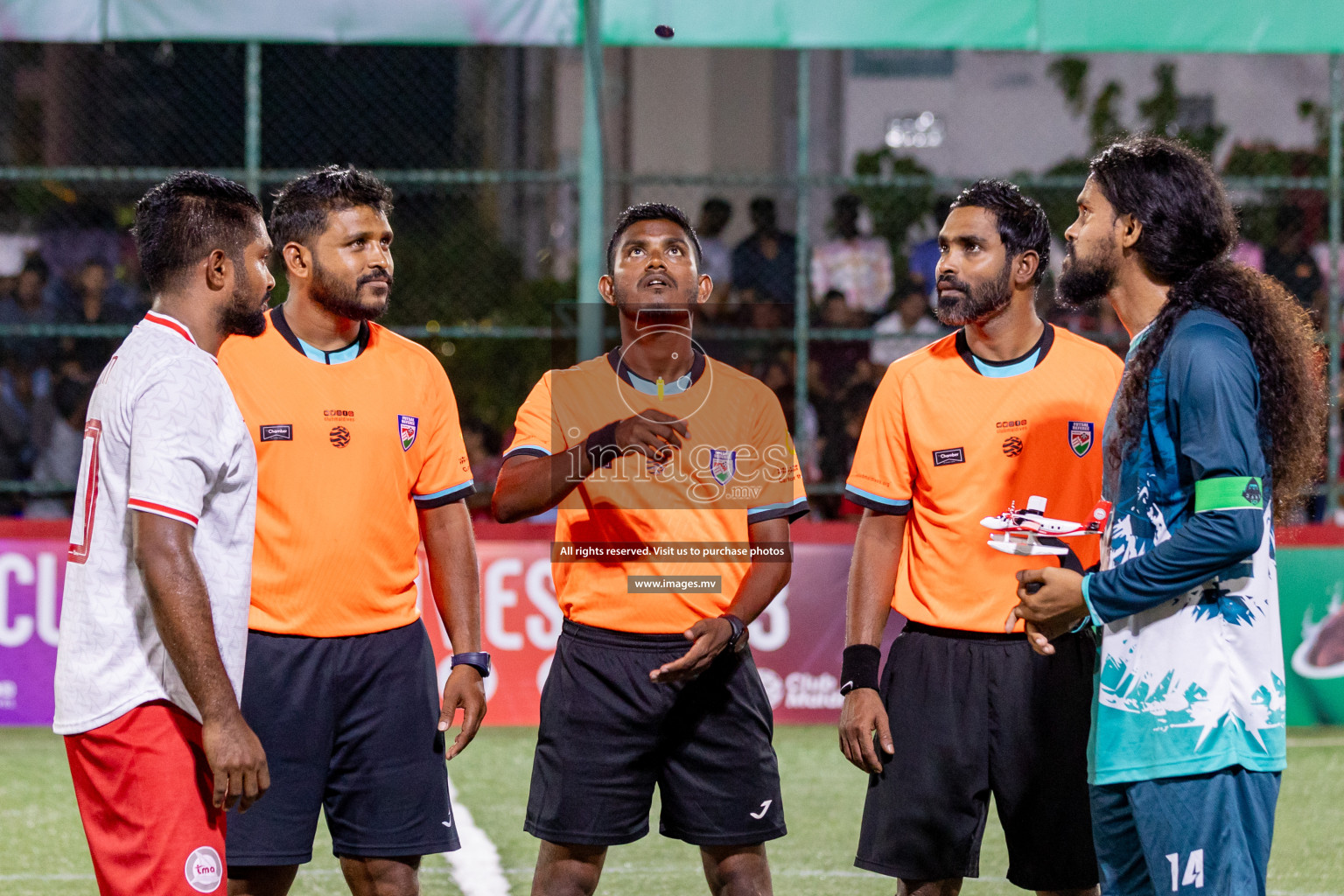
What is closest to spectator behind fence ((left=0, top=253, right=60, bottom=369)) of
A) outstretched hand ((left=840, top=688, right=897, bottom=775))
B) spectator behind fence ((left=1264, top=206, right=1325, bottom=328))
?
outstretched hand ((left=840, top=688, right=897, bottom=775))

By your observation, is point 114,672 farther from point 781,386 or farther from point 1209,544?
point 781,386

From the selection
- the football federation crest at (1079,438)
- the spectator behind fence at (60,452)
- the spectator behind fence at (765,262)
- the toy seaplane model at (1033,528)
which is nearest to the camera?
the toy seaplane model at (1033,528)

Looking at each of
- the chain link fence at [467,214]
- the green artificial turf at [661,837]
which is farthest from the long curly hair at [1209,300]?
the chain link fence at [467,214]

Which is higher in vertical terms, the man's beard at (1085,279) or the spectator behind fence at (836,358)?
the spectator behind fence at (836,358)

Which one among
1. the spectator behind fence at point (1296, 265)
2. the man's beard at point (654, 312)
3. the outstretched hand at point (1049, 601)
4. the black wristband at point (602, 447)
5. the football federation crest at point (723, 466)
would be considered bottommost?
the outstretched hand at point (1049, 601)

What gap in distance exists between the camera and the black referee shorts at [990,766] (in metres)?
3.96

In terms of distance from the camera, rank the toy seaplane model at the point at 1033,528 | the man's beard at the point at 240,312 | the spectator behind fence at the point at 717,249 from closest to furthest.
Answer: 1. the toy seaplane model at the point at 1033,528
2. the man's beard at the point at 240,312
3. the spectator behind fence at the point at 717,249

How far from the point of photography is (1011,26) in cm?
1025

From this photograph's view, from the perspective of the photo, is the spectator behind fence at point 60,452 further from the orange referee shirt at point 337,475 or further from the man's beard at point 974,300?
the man's beard at point 974,300

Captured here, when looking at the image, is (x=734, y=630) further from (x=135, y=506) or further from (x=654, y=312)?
(x=135, y=506)

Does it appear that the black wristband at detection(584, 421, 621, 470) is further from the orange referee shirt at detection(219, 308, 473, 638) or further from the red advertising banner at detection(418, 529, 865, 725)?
the red advertising banner at detection(418, 529, 865, 725)

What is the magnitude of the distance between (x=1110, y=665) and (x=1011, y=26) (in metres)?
7.91

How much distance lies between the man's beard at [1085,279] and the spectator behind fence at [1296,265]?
26.9ft

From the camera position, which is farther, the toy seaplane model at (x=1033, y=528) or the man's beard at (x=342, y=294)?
the man's beard at (x=342, y=294)
